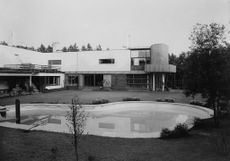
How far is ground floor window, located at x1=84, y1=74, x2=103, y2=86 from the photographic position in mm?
31359

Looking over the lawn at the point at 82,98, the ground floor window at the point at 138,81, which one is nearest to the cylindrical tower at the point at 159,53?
the ground floor window at the point at 138,81

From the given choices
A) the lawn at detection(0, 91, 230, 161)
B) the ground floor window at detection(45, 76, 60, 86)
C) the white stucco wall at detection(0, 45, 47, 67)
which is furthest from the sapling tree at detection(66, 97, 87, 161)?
the ground floor window at detection(45, 76, 60, 86)

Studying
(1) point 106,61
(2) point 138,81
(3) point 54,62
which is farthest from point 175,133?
(3) point 54,62

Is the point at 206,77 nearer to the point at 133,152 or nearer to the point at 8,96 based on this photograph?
the point at 133,152

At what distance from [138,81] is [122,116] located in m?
16.1

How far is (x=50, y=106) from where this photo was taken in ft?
49.9

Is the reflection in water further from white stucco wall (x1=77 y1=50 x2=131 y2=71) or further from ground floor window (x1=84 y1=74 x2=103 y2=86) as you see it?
ground floor window (x1=84 y1=74 x2=103 y2=86)

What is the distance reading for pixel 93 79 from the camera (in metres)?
31.6

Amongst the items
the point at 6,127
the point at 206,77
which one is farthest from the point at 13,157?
the point at 206,77

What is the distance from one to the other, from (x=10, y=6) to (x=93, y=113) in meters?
9.64

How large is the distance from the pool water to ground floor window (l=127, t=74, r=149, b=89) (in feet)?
41.4

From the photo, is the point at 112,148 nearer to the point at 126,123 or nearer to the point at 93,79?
the point at 126,123

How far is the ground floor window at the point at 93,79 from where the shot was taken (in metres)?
31.4

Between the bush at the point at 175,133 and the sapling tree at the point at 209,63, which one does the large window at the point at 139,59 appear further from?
the bush at the point at 175,133
